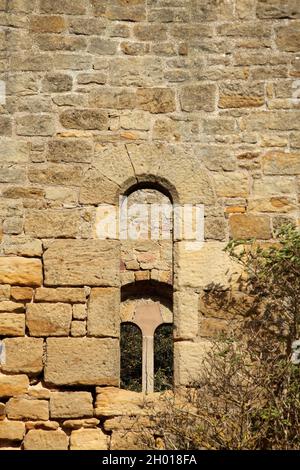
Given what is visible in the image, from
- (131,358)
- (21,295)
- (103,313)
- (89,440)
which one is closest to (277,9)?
(103,313)

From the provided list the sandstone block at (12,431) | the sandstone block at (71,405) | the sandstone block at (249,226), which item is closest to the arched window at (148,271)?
the sandstone block at (249,226)

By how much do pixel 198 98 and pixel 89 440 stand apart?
269 centimetres

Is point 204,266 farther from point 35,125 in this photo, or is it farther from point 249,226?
point 35,125

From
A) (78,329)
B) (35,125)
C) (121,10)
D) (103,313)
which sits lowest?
(78,329)

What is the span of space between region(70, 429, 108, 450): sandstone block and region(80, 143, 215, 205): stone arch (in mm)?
1669

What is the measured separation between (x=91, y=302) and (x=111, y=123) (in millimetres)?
1400

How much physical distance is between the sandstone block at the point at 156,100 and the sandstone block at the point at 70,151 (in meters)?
0.54

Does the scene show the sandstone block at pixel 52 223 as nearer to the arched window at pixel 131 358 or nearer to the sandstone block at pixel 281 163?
the sandstone block at pixel 281 163

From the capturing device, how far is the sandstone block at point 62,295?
531cm

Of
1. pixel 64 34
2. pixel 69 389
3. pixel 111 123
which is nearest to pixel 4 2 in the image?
pixel 64 34

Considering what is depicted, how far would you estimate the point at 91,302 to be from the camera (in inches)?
209

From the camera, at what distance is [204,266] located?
542 cm

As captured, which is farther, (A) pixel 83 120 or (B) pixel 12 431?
(A) pixel 83 120

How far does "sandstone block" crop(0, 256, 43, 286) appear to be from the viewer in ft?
17.6
